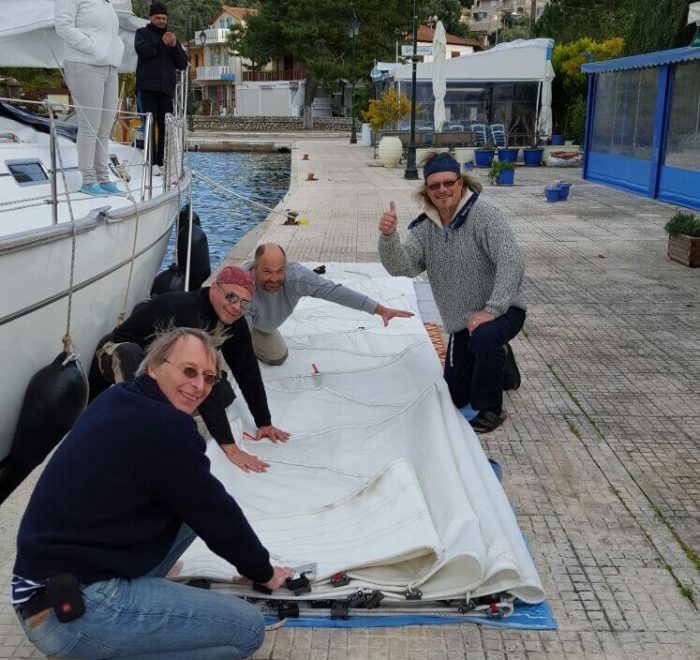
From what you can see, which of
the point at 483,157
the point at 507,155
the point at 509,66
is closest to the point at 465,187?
the point at 507,155

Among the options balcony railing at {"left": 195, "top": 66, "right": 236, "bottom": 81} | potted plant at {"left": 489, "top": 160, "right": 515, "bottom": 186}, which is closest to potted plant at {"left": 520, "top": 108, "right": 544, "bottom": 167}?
potted plant at {"left": 489, "top": 160, "right": 515, "bottom": 186}

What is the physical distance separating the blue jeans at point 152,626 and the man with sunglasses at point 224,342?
1.36 meters

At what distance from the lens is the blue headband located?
15.2ft

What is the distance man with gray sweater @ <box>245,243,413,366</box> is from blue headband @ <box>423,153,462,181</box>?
0.89 m

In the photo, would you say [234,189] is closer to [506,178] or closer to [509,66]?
[506,178]

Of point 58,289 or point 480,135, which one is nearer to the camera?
point 58,289

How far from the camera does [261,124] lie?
2165 inches

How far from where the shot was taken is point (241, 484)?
4.03 metres

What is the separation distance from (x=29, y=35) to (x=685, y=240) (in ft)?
24.6

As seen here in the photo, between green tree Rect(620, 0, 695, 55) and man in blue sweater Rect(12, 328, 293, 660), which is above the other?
green tree Rect(620, 0, 695, 55)

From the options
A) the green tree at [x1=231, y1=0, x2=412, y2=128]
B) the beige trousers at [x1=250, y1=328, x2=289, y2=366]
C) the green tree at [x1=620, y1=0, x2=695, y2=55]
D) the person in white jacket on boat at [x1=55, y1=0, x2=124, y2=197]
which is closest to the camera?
the beige trousers at [x1=250, y1=328, x2=289, y2=366]

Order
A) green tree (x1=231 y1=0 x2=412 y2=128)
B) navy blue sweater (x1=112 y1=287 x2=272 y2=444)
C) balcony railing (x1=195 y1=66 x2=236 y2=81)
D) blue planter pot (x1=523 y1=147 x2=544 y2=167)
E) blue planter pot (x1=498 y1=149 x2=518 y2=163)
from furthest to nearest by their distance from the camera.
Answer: balcony railing (x1=195 y1=66 x2=236 y2=81) → green tree (x1=231 y1=0 x2=412 y2=128) → blue planter pot (x1=523 y1=147 x2=544 y2=167) → blue planter pot (x1=498 y1=149 x2=518 y2=163) → navy blue sweater (x1=112 y1=287 x2=272 y2=444)

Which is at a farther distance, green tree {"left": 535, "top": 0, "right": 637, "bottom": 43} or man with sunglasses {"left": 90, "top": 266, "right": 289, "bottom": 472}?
green tree {"left": 535, "top": 0, "right": 637, "bottom": 43}

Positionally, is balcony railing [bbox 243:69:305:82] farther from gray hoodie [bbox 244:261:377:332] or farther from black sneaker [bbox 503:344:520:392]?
black sneaker [bbox 503:344:520:392]
